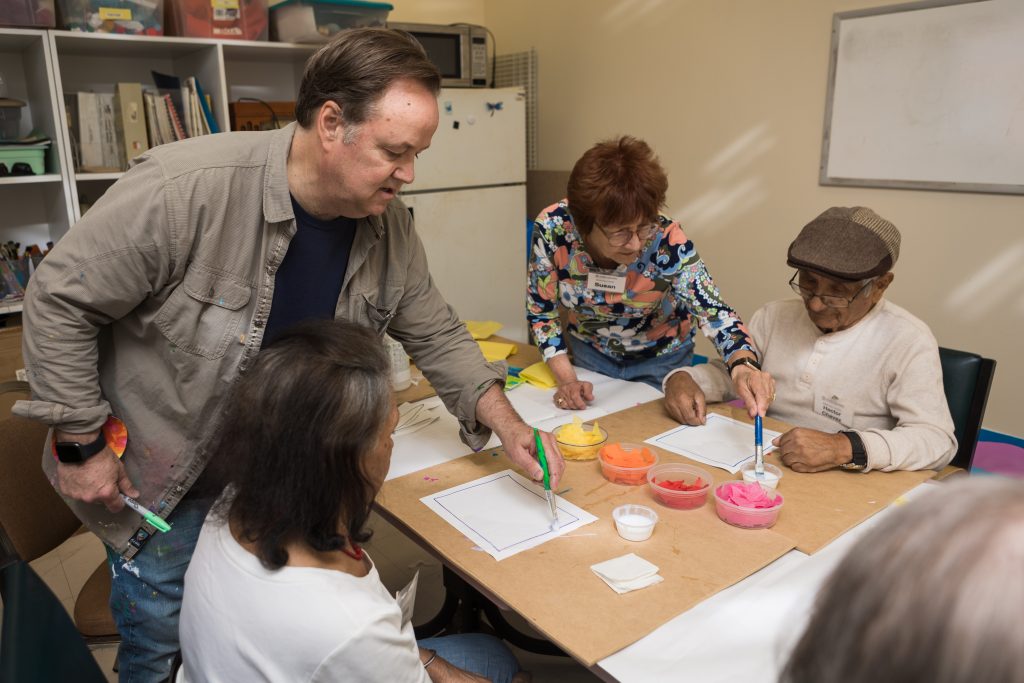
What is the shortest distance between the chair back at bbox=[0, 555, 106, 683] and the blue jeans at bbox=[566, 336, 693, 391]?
1555mm

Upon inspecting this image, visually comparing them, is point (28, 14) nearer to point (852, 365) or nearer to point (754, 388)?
point (754, 388)

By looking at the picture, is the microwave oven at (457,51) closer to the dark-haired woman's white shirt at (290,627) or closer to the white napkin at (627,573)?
the white napkin at (627,573)

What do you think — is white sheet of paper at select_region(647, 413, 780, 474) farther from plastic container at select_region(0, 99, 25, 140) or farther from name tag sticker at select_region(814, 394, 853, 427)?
plastic container at select_region(0, 99, 25, 140)

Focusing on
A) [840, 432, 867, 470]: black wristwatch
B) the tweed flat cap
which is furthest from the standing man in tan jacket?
the tweed flat cap

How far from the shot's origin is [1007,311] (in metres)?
2.84

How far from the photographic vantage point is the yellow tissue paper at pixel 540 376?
219 cm

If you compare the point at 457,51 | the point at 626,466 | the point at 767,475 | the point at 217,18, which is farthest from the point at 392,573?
the point at 457,51

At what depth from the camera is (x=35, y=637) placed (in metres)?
0.97

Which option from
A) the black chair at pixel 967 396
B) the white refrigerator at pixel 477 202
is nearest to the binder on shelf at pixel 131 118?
the white refrigerator at pixel 477 202

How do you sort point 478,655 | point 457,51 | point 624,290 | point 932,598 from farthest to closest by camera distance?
point 457,51 → point 624,290 → point 478,655 → point 932,598

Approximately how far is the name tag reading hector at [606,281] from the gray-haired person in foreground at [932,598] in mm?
1568

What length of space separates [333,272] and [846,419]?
124 cm

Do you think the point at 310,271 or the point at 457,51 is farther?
the point at 457,51

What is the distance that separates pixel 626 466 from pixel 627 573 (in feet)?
1.30
